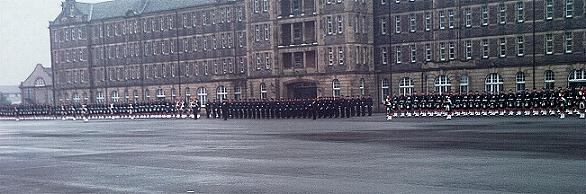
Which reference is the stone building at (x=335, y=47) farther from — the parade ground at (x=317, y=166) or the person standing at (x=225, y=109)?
the parade ground at (x=317, y=166)

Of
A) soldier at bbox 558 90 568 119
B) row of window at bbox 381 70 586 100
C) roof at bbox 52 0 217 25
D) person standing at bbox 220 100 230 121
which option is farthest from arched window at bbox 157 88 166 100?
soldier at bbox 558 90 568 119

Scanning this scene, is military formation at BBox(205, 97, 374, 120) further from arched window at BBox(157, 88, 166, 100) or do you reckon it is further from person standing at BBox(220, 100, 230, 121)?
arched window at BBox(157, 88, 166, 100)

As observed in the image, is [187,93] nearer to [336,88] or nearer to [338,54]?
[336,88]

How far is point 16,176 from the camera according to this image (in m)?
13.7

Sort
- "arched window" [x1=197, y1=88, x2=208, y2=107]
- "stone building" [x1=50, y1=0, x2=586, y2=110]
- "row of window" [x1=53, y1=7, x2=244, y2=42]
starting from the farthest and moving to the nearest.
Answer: "arched window" [x1=197, y1=88, x2=208, y2=107] < "row of window" [x1=53, y1=7, x2=244, y2=42] < "stone building" [x1=50, y1=0, x2=586, y2=110]

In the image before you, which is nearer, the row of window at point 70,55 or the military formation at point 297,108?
the military formation at point 297,108

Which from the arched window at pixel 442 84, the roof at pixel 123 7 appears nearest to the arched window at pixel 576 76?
the arched window at pixel 442 84

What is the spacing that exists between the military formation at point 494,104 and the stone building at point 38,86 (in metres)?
70.3

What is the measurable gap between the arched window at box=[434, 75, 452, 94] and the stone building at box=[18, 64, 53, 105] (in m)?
62.1

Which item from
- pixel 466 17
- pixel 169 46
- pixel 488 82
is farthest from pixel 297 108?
pixel 169 46

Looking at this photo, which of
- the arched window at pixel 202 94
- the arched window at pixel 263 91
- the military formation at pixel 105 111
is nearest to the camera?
the military formation at pixel 105 111

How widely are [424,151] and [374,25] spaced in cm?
4429

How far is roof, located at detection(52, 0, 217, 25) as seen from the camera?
74.9 meters

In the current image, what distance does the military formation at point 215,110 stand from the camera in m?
43.2
